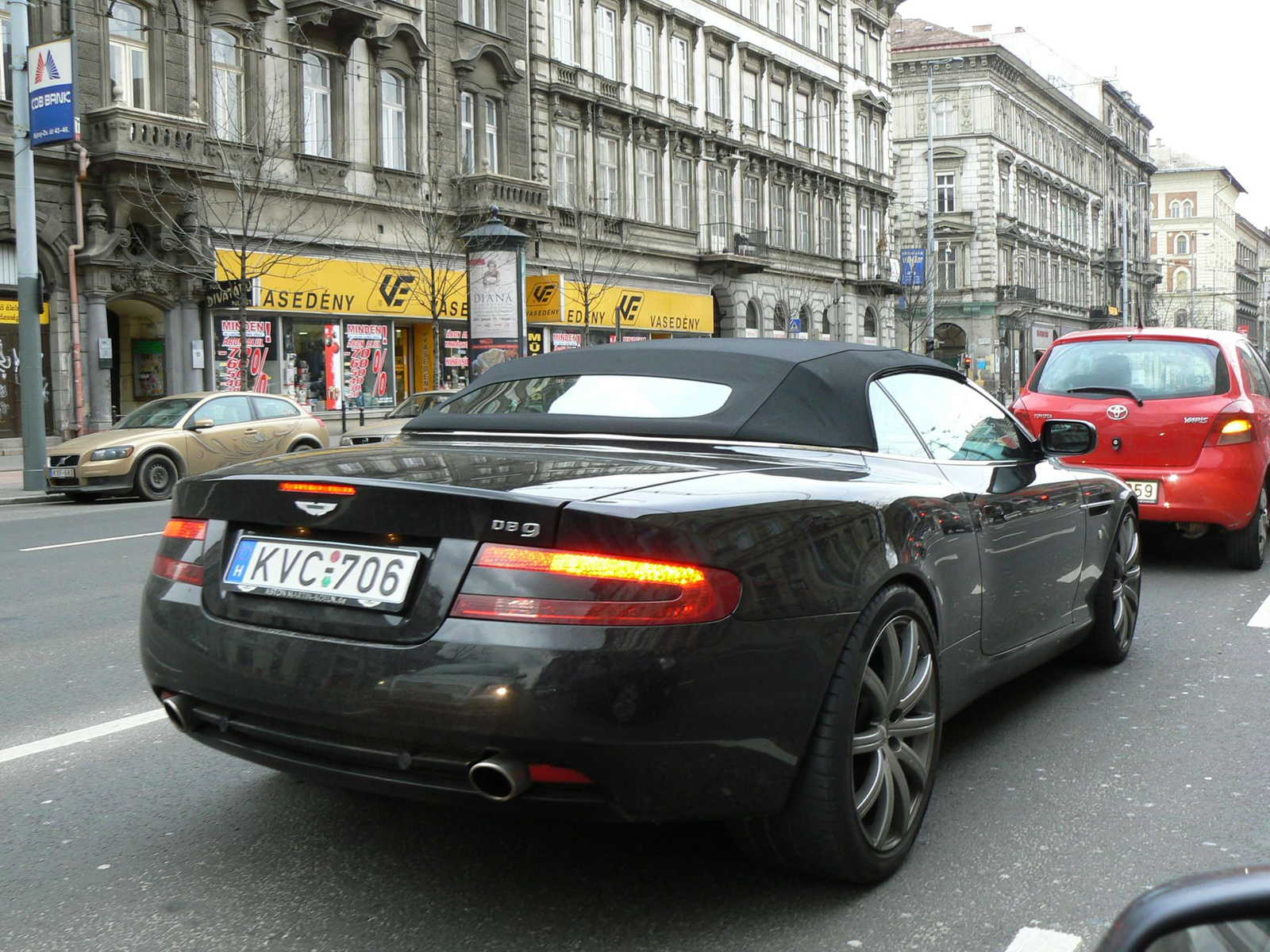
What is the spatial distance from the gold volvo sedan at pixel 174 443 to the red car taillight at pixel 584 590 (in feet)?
47.3

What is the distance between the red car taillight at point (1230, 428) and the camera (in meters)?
8.57

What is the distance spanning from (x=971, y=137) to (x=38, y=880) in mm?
70120

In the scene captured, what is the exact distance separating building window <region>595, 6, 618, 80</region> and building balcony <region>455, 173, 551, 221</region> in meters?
7.28

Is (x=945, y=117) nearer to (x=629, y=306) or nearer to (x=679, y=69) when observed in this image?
(x=679, y=69)

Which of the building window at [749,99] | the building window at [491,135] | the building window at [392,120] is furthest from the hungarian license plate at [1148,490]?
the building window at [749,99]

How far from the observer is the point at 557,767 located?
9.20 feet

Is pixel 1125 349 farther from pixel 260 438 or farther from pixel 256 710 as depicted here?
pixel 260 438

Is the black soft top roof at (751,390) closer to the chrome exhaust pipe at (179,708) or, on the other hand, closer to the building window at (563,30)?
the chrome exhaust pipe at (179,708)

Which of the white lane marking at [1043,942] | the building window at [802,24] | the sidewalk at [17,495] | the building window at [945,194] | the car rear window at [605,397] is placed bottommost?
the sidewalk at [17,495]

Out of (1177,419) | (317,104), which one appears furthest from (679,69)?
(1177,419)

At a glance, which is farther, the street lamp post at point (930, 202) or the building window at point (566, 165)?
the street lamp post at point (930, 202)

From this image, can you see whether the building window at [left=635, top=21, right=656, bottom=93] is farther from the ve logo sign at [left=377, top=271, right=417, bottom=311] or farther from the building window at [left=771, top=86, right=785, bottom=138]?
the ve logo sign at [left=377, top=271, right=417, bottom=311]

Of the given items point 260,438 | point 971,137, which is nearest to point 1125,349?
point 260,438

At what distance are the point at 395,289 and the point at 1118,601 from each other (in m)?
26.0
